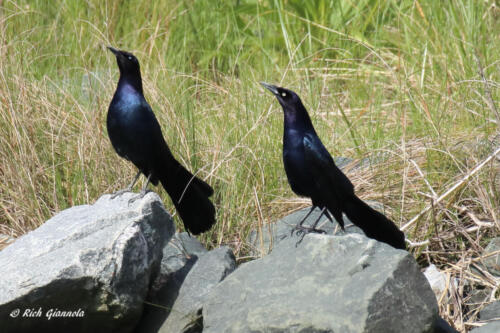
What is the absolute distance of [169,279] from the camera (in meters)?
3.21

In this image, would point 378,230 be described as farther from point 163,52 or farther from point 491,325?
Answer: point 163,52

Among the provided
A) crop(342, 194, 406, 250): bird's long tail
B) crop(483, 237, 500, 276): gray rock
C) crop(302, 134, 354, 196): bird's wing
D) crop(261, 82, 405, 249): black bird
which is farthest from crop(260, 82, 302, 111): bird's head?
crop(483, 237, 500, 276): gray rock

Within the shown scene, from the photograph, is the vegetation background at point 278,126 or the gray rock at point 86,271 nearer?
the gray rock at point 86,271

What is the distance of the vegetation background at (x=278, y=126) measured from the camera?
3.54 metres

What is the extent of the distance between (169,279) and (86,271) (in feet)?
1.72

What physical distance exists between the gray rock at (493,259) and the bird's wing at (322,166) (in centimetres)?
70

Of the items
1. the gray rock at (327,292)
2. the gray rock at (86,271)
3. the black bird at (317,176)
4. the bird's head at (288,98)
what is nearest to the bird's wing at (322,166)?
the black bird at (317,176)

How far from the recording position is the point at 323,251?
2.70 meters

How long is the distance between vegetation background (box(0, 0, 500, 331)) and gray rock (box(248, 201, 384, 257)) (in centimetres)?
6

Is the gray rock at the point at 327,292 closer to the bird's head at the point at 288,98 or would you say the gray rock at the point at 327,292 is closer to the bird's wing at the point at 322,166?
the bird's wing at the point at 322,166

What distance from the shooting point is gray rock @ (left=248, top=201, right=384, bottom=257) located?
3.52m

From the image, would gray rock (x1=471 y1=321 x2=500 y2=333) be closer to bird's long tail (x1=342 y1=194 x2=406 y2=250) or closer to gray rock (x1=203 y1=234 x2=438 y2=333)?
gray rock (x1=203 y1=234 x2=438 y2=333)

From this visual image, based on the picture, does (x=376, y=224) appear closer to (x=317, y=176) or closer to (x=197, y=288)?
(x=317, y=176)

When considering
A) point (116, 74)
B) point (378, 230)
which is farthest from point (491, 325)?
point (116, 74)
